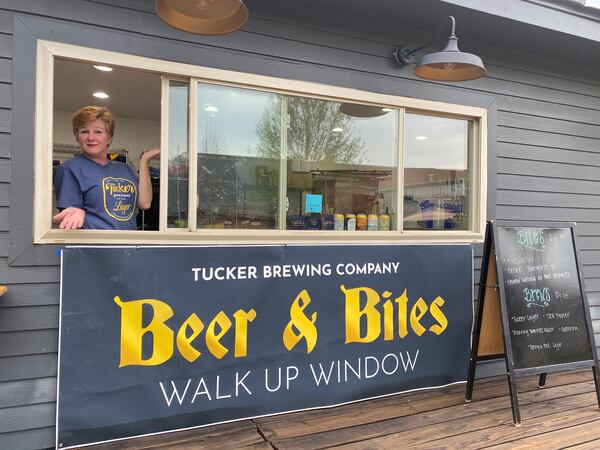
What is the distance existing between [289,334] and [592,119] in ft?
10.2

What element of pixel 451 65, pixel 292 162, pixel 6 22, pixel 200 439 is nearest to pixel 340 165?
pixel 292 162

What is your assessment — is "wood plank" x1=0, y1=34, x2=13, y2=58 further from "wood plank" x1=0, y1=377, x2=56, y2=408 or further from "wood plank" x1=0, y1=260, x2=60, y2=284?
"wood plank" x1=0, y1=377, x2=56, y2=408

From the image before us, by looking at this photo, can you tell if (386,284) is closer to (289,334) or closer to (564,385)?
(289,334)

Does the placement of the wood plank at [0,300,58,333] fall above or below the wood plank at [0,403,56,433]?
above

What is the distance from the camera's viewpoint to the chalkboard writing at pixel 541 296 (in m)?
2.69

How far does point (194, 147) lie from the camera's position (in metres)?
2.48

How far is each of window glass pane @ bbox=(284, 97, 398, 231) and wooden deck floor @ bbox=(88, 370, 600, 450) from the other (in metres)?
1.15

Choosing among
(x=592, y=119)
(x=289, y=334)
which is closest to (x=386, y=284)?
(x=289, y=334)

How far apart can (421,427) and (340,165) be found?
67.2 inches

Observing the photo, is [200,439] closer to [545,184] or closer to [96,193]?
[96,193]

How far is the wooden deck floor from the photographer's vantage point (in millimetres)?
2275

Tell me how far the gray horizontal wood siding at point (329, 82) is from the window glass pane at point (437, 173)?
193mm

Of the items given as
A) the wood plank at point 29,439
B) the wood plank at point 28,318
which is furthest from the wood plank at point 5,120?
the wood plank at point 29,439

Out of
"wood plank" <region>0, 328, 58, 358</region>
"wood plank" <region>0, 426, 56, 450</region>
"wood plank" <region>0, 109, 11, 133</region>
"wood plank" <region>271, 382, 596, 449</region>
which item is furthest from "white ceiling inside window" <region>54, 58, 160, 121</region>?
"wood plank" <region>271, 382, 596, 449</region>
